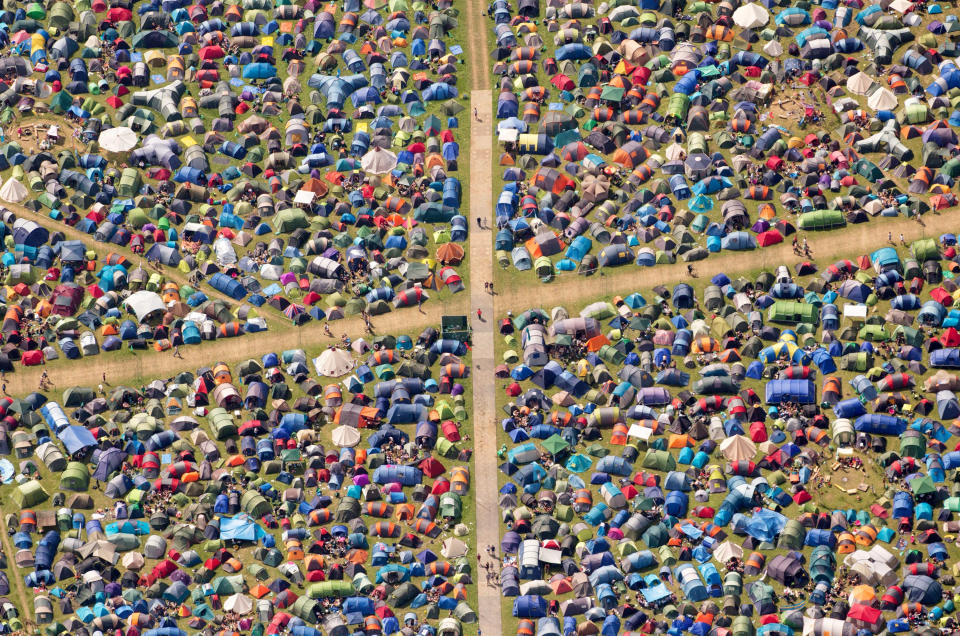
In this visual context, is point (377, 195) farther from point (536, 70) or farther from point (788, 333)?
point (788, 333)

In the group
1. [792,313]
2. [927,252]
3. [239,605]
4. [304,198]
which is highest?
Answer: [304,198]

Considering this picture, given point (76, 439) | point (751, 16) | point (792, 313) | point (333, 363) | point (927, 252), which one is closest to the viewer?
point (76, 439)

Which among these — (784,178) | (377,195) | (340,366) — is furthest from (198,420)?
(784,178)

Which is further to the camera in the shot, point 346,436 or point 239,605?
point 346,436

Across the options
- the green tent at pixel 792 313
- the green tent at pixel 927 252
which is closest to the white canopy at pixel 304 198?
the green tent at pixel 792 313

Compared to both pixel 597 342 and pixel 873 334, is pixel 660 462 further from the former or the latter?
pixel 873 334

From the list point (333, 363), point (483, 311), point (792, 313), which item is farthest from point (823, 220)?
point (333, 363)

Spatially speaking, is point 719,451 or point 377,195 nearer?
point 719,451

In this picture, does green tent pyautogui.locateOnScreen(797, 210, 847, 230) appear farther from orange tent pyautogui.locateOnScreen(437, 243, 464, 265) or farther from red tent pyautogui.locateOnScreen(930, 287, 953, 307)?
orange tent pyautogui.locateOnScreen(437, 243, 464, 265)
